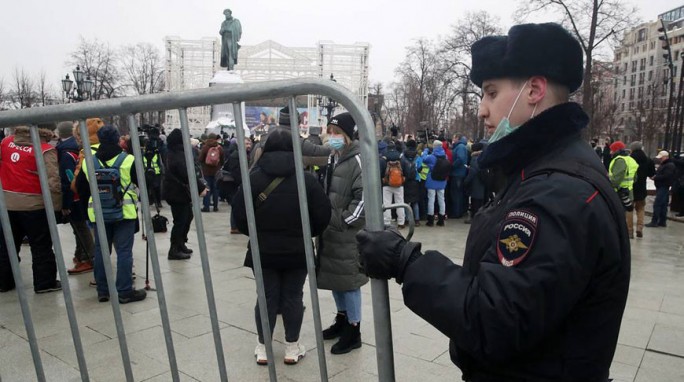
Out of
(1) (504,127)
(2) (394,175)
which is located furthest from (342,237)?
(2) (394,175)

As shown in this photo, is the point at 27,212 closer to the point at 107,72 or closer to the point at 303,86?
the point at 303,86

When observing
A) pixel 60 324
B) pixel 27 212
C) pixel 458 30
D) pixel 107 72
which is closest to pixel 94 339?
pixel 60 324

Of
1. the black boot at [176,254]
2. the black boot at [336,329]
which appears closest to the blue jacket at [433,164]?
the black boot at [176,254]

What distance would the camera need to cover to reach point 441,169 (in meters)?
10.6

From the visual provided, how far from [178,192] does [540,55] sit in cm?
628

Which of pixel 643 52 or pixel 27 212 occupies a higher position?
pixel 643 52

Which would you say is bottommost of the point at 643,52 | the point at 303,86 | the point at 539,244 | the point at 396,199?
the point at 396,199

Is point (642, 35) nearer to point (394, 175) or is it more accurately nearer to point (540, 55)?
point (394, 175)

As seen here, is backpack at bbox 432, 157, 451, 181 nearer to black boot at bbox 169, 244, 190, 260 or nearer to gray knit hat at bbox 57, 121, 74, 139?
black boot at bbox 169, 244, 190, 260

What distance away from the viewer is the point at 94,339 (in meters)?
4.31

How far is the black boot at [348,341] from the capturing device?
159 inches

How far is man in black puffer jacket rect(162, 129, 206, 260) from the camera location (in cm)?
699

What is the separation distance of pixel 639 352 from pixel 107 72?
4346cm

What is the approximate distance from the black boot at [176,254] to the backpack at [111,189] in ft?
7.74
